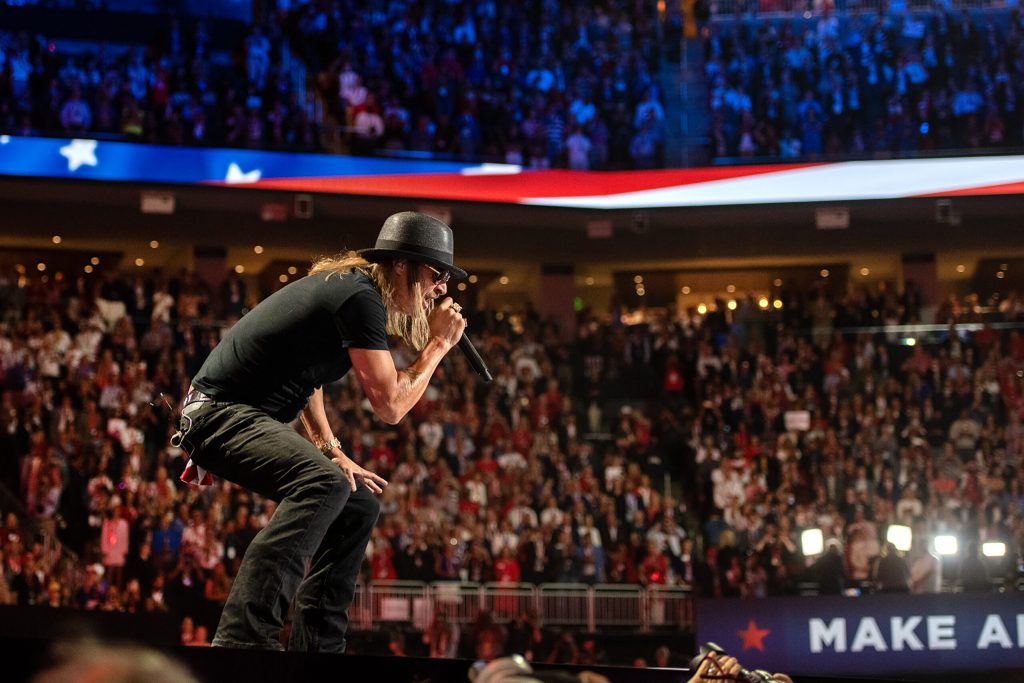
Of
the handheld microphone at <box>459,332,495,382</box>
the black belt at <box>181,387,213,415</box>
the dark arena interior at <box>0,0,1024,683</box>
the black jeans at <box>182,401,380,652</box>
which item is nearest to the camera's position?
the black jeans at <box>182,401,380,652</box>

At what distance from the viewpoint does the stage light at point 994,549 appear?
11.7 m

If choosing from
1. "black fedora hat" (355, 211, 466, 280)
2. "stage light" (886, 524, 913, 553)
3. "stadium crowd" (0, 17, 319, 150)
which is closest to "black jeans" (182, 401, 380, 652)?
"black fedora hat" (355, 211, 466, 280)

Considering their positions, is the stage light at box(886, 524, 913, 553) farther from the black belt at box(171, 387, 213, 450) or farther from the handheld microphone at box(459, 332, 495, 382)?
the black belt at box(171, 387, 213, 450)

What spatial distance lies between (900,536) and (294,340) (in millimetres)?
9780

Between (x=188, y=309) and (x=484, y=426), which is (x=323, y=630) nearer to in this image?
(x=484, y=426)

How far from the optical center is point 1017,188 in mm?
15438

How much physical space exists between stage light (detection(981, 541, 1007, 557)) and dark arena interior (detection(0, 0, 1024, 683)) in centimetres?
3

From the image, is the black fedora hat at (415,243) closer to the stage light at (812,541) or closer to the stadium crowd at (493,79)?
the stage light at (812,541)

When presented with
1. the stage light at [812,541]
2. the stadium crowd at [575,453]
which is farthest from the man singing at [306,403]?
the stage light at [812,541]

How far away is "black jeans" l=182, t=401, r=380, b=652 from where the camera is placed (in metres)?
3.30

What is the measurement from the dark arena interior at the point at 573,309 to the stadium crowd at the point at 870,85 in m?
0.05

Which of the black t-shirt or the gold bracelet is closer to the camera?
the black t-shirt

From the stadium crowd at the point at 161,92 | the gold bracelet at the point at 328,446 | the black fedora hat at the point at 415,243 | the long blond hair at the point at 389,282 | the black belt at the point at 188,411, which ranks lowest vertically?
the gold bracelet at the point at 328,446

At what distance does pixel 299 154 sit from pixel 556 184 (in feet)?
11.1
